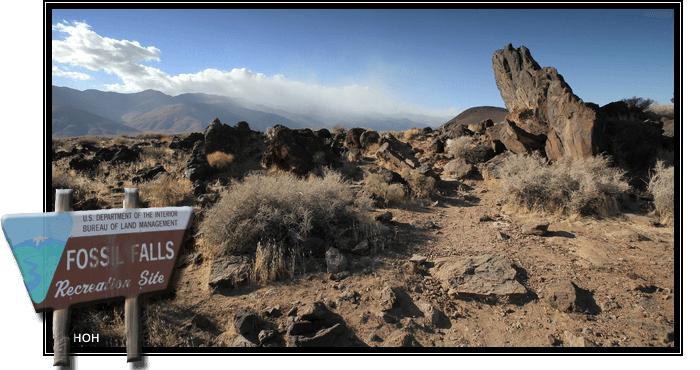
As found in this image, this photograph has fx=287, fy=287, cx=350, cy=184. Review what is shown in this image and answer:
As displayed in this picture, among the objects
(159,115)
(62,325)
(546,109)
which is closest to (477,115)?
(546,109)

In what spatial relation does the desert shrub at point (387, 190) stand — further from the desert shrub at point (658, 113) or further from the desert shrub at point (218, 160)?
the desert shrub at point (658, 113)

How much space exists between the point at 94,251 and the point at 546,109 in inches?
496

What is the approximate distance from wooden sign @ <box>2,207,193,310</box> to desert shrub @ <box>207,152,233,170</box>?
26.5 ft

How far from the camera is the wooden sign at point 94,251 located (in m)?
2.16

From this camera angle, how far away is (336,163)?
36.9 ft

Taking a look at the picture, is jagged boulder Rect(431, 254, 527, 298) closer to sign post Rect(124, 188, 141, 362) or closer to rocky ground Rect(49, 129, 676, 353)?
rocky ground Rect(49, 129, 676, 353)

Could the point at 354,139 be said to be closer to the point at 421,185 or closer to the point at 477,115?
the point at 421,185

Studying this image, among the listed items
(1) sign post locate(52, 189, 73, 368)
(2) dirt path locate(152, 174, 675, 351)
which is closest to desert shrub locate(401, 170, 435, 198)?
(2) dirt path locate(152, 174, 675, 351)

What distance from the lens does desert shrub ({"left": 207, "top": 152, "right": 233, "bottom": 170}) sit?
9906 mm

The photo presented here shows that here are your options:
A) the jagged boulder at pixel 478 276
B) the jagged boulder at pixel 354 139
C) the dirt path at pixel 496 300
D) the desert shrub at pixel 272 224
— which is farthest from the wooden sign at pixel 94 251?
the jagged boulder at pixel 354 139

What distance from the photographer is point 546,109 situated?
10.4m
